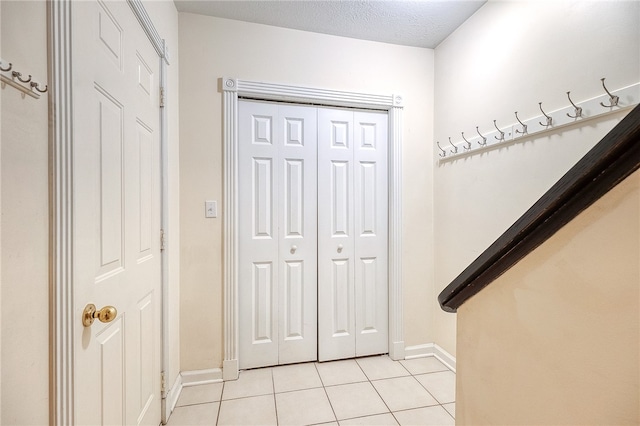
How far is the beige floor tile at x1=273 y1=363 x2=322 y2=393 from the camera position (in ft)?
6.35

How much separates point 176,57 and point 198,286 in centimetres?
156

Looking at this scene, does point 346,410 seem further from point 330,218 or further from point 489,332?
point 489,332

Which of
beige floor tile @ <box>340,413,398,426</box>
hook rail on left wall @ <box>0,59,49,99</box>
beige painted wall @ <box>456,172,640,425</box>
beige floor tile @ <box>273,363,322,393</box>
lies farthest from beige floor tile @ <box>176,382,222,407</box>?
hook rail on left wall @ <box>0,59,49,99</box>

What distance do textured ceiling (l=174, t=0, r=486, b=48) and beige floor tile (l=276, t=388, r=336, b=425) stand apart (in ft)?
8.36

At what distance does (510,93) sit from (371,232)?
130cm

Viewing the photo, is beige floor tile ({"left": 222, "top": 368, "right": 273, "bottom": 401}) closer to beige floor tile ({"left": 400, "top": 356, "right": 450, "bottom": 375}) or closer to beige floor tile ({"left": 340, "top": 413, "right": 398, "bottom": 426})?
beige floor tile ({"left": 340, "top": 413, "right": 398, "bottom": 426})

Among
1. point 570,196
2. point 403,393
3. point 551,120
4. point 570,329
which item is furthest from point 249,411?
point 551,120

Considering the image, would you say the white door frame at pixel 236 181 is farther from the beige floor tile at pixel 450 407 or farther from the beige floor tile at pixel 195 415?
the beige floor tile at pixel 450 407

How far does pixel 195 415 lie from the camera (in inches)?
66.0

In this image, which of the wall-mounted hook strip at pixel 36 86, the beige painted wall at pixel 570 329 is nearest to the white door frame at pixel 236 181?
the wall-mounted hook strip at pixel 36 86

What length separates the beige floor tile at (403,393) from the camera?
69.5 inches

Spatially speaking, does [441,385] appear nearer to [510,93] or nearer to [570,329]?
[570,329]

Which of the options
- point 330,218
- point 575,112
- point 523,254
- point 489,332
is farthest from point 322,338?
point 575,112

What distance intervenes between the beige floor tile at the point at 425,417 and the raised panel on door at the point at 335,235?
67 cm
